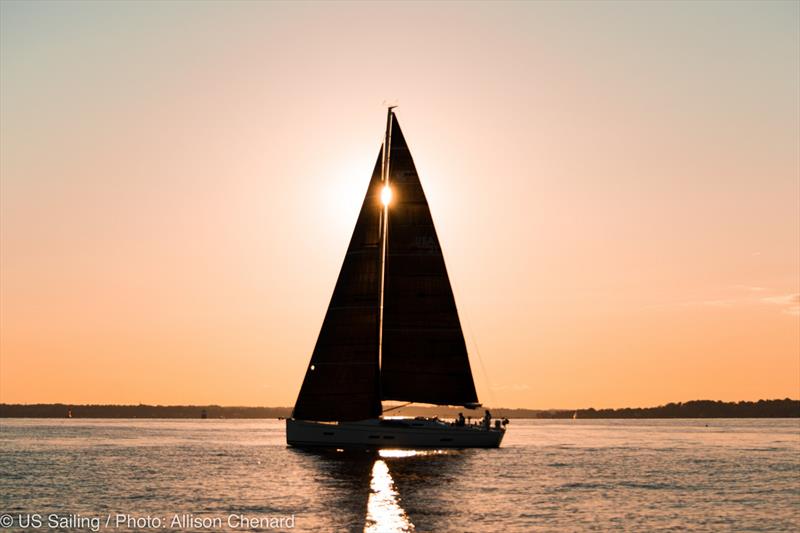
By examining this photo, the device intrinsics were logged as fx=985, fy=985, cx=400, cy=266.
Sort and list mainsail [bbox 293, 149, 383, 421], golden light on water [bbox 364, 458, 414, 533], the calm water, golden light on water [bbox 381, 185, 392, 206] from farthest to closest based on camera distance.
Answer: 1. golden light on water [bbox 381, 185, 392, 206]
2. mainsail [bbox 293, 149, 383, 421]
3. the calm water
4. golden light on water [bbox 364, 458, 414, 533]

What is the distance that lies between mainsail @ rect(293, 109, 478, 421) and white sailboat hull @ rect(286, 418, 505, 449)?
0.99 m

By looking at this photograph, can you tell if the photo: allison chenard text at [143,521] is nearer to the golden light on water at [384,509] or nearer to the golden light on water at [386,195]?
the golden light on water at [384,509]

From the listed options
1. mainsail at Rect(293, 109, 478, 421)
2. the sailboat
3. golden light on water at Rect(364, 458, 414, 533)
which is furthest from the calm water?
mainsail at Rect(293, 109, 478, 421)

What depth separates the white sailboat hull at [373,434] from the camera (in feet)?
249

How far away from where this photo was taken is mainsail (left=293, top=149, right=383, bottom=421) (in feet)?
251

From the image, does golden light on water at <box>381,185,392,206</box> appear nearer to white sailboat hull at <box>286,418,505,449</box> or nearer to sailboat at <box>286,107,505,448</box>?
sailboat at <box>286,107,505,448</box>

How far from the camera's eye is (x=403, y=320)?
78.8m

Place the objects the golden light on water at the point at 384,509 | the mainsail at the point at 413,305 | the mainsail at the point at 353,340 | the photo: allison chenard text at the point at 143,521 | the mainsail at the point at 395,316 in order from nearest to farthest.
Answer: the photo: allison chenard text at the point at 143,521 → the golden light on water at the point at 384,509 → the mainsail at the point at 353,340 → the mainsail at the point at 395,316 → the mainsail at the point at 413,305

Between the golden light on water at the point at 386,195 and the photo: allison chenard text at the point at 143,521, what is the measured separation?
36.1 metres

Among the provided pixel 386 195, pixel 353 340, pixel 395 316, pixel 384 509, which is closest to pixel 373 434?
pixel 353 340

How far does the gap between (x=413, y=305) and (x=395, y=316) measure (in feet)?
5.56

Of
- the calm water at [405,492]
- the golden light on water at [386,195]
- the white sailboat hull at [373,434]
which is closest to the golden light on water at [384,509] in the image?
the calm water at [405,492]

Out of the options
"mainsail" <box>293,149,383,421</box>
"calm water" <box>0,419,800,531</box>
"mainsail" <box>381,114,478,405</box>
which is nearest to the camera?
"calm water" <box>0,419,800,531</box>

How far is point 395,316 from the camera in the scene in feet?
258
